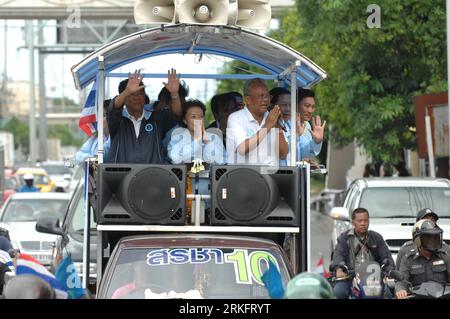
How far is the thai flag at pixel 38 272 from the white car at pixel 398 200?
935 cm

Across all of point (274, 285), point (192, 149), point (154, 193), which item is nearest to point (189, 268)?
point (154, 193)

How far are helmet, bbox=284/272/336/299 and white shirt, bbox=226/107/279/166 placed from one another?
4.10 metres

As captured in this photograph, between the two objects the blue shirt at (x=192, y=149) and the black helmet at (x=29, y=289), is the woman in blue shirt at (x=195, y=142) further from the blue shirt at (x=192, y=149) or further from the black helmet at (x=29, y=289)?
the black helmet at (x=29, y=289)

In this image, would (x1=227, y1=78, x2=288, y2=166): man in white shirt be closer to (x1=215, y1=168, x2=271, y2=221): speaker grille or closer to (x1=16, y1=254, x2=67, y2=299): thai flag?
(x1=215, y1=168, x2=271, y2=221): speaker grille

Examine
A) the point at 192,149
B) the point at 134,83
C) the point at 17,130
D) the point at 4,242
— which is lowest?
the point at 4,242

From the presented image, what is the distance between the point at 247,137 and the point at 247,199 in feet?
2.96

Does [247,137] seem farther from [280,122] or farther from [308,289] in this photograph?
[308,289]

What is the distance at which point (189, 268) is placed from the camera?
27.7ft

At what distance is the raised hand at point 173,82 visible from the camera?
33.8 feet

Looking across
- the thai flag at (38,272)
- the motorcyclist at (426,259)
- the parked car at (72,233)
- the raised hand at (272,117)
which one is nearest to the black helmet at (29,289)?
the thai flag at (38,272)

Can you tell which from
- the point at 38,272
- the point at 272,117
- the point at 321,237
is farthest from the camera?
the point at 321,237

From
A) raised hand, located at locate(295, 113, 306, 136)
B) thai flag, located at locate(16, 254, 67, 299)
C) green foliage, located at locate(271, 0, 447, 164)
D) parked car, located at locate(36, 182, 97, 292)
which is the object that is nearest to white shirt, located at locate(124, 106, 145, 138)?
raised hand, located at locate(295, 113, 306, 136)
